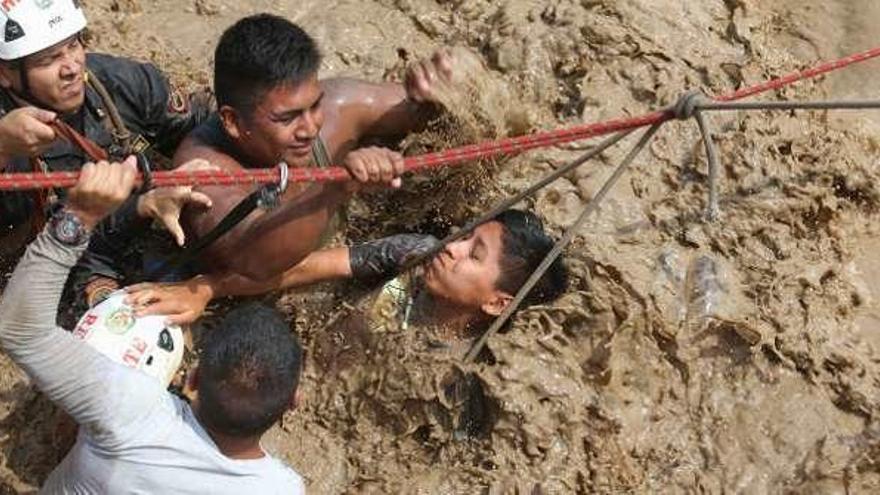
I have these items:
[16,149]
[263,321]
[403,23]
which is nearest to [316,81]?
[16,149]

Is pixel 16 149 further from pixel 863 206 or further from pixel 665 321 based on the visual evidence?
pixel 863 206

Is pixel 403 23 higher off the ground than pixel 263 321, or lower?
lower

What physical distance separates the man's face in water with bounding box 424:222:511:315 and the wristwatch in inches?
64.4

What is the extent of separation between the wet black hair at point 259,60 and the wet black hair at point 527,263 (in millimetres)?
909

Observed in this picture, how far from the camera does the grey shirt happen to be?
2.41 m

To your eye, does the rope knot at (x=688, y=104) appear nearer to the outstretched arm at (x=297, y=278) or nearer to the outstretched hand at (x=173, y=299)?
the outstretched arm at (x=297, y=278)

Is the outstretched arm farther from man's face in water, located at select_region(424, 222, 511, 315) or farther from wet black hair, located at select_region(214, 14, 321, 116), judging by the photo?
wet black hair, located at select_region(214, 14, 321, 116)

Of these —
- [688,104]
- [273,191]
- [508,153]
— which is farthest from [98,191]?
[688,104]

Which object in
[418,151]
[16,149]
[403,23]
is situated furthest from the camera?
[403,23]

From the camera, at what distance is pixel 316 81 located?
3549 millimetres

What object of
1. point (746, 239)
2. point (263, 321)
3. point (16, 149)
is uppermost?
point (263, 321)

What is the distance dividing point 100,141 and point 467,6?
1943 millimetres

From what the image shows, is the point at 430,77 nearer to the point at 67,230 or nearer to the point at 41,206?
the point at 41,206

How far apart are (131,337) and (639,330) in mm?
1639
